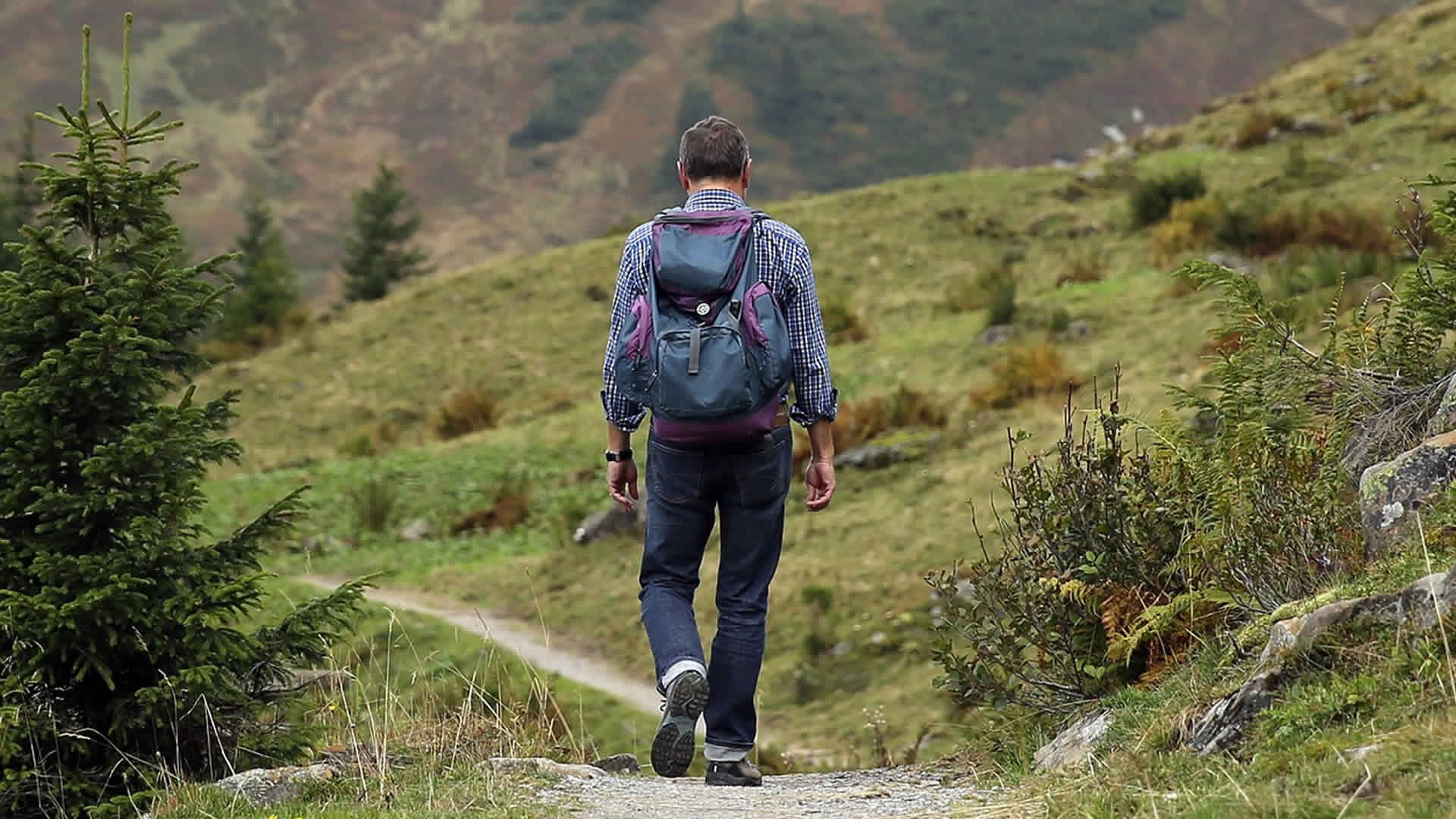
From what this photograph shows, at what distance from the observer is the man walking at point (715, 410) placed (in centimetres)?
484

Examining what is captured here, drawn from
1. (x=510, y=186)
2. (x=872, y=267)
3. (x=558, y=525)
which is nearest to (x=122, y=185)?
(x=558, y=525)

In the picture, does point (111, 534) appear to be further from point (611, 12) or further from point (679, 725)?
point (611, 12)

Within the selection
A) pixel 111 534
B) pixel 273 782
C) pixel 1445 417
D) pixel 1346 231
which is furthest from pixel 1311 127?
pixel 273 782

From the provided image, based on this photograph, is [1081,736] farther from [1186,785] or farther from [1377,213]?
[1377,213]

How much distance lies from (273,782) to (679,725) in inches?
49.6

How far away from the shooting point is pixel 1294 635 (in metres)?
4.24

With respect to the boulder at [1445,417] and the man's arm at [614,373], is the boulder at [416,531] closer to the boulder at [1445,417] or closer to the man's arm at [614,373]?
the man's arm at [614,373]

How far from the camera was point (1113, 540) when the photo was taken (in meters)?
5.52

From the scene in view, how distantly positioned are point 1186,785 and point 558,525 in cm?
1125

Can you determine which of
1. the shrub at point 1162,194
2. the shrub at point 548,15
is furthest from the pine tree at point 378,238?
the shrub at point 548,15

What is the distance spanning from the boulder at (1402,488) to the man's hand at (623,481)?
7.35 feet

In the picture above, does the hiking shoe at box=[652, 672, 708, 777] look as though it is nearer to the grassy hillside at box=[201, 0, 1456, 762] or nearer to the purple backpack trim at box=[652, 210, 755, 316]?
the purple backpack trim at box=[652, 210, 755, 316]

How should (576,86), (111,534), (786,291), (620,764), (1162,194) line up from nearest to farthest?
(786,291)
(111,534)
(620,764)
(1162,194)
(576,86)

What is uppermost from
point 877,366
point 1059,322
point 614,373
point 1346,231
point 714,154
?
point 714,154
